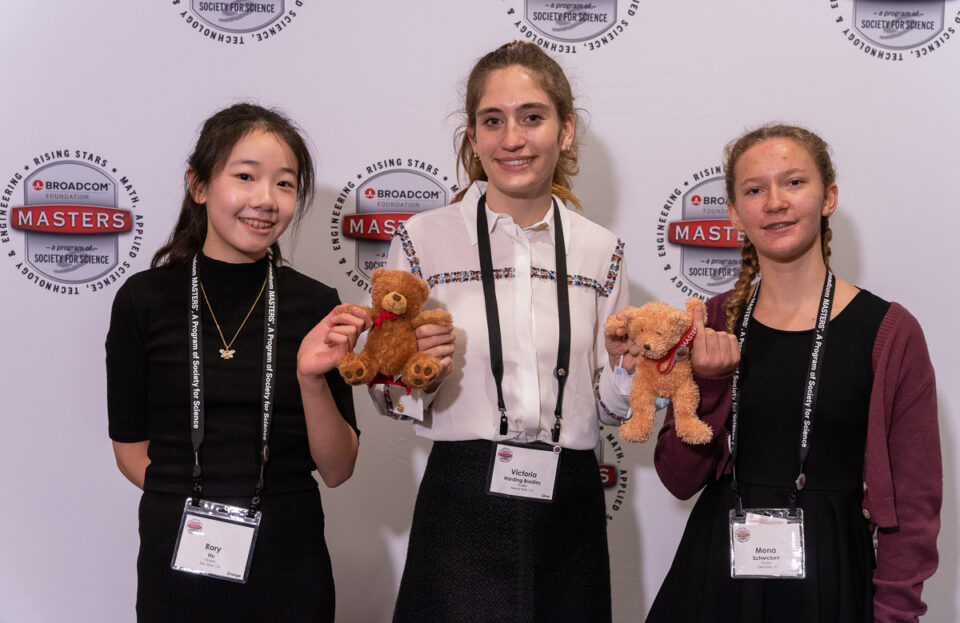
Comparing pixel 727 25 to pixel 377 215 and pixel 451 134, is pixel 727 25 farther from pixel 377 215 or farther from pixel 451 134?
pixel 377 215

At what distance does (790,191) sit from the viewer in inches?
61.5

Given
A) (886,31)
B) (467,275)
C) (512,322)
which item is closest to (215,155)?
(467,275)

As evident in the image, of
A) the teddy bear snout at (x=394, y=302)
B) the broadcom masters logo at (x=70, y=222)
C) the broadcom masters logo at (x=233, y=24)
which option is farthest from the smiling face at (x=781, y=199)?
the broadcom masters logo at (x=70, y=222)

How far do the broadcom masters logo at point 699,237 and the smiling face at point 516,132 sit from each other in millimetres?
785

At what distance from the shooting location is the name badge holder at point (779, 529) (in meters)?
1.47

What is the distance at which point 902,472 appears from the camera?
1457 millimetres

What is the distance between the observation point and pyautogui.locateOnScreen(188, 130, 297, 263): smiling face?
1.60m

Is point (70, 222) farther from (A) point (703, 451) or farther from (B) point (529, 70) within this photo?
(A) point (703, 451)

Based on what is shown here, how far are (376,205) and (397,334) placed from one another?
38.0 inches

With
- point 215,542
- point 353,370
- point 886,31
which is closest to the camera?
point 353,370

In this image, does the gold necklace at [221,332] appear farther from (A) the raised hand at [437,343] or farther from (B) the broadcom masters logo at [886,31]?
(B) the broadcom masters logo at [886,31]

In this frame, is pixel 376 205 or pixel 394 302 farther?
pixel 376 205

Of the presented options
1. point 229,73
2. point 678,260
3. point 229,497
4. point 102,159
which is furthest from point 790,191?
point 102,159

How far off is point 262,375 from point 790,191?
110 cm
